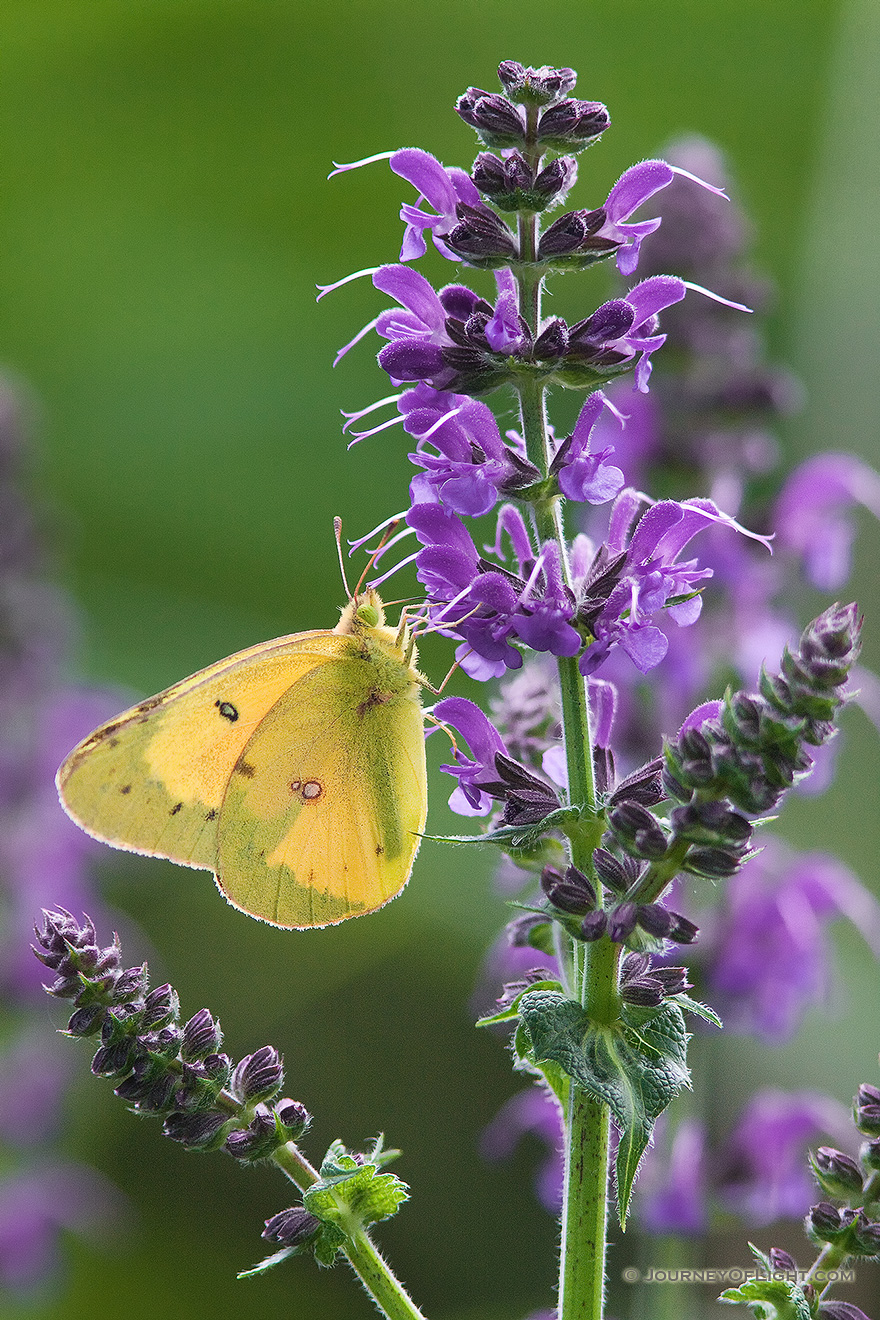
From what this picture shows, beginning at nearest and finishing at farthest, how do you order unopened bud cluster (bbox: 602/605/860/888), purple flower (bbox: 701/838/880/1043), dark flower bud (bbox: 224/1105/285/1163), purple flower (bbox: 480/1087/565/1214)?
unopened bud cluster (bbox: 602/605/860/888) → dark flower bud (bbox: 224/1105/285/1163) → purple flower (bbox: 480/1087/565/1214) → purple flower (bbox: 701/838/880/1043)

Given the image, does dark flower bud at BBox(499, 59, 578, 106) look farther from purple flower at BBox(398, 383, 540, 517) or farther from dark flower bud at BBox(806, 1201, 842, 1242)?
dark flower bud at BBox(806, 1201, 842, 1242)

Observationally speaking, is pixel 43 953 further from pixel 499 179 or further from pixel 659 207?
pixel 659 207

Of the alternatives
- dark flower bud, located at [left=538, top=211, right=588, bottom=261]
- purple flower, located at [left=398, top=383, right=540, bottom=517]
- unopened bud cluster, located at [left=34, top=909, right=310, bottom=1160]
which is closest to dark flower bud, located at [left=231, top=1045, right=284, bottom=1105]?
unopened bud cluster, located at [left=34, top=909, right=310, bottom=1160]

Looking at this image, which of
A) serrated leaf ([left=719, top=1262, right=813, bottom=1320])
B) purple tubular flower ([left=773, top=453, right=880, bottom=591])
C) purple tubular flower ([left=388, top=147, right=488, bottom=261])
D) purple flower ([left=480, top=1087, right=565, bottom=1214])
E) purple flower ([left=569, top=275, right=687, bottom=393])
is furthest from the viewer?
purple tubular flower ([left=773, top=453, right=880, bottom=591])

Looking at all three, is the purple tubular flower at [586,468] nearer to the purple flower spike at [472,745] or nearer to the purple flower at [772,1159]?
the purple flower spike at [472,745]

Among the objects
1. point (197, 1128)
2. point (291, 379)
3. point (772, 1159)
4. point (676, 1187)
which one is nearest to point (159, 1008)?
point (197, 1128)

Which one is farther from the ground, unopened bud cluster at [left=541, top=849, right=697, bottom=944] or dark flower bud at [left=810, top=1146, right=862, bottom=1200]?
unopened bud cluster at [left=541, top=849, right=697, bottom=944]

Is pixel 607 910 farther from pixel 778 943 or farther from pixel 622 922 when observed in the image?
pixel 778 943
